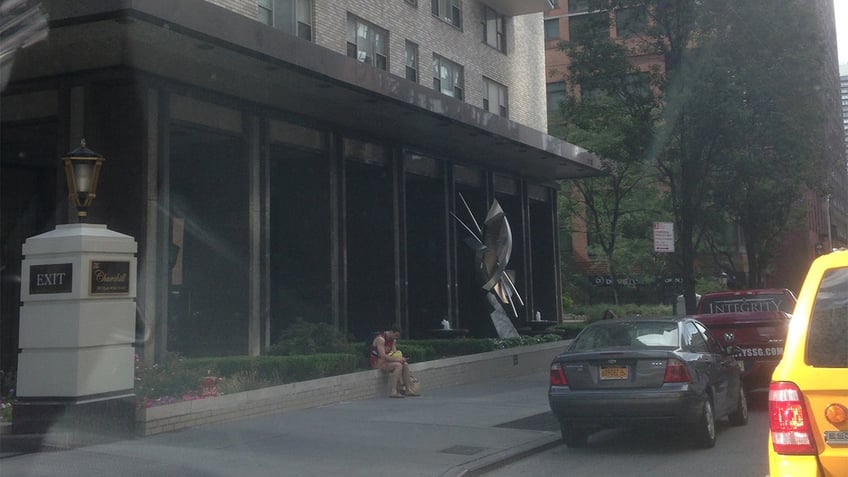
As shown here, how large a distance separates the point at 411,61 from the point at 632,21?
237 inches

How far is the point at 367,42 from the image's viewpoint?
73.5 ft

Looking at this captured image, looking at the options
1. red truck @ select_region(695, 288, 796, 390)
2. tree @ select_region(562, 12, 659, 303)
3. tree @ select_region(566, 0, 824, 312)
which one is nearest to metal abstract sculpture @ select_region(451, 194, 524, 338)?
tree @ select_region(562, 12, 659, 303)

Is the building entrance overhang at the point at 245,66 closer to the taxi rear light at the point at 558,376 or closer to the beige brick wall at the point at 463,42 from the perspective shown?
the beige brick wall at the point at 463,42

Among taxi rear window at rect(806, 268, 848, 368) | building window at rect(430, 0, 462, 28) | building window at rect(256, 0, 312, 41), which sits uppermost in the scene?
building window at rect(430, 0, 462, 28)

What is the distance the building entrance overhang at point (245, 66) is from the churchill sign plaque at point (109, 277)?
13.3ft

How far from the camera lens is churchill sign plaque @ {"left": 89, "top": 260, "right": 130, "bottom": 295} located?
1070 cm

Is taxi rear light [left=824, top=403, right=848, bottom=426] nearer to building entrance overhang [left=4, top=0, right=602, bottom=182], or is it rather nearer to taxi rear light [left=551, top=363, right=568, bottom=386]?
taxi rear light [left=551, top=363, right=568, bottom=386]

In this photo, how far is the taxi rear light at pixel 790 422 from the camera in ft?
15.4

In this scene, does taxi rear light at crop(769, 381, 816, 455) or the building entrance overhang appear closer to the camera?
taxi rear light at crop(769, 381, 816, 455)

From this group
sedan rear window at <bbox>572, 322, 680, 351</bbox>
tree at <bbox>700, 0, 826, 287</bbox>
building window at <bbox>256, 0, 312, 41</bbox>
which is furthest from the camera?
tree at <bbox>700, 0, 826, 287</bbox>

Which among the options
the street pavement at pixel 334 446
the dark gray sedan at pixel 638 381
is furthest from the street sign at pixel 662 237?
the dark gray sedan at pixel 638 381

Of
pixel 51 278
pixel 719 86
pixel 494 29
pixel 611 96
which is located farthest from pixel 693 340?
pixel 494 29

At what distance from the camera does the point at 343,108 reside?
1978 cm

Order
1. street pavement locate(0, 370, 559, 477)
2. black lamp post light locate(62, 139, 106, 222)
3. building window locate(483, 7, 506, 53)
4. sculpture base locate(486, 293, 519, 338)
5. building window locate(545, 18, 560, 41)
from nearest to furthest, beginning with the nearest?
street pavement locate(0, 370, 559, 477)
black lamp post light locate(62, 139, 106, 222)
sculpture base locate(486, 293, 519, 338)
building window locate(483, 7, 506, 53)
building window locate(545, 18, 560, 41)
